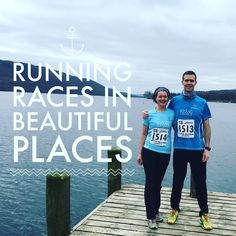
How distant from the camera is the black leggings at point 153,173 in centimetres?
692

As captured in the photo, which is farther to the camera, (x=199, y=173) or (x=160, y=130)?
(x=199, y=173)

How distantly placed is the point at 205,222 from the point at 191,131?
174cm

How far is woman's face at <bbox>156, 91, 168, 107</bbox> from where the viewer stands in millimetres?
6785

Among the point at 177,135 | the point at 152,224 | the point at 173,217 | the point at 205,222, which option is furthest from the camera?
the point at 173,217

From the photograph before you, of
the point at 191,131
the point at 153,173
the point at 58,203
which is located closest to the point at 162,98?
the point at 191,131

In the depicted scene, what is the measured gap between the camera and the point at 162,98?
267 inches

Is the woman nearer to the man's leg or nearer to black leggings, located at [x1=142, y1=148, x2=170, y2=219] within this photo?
black leggings, located at [x1=142, y1=148, x2=170, y2=219]

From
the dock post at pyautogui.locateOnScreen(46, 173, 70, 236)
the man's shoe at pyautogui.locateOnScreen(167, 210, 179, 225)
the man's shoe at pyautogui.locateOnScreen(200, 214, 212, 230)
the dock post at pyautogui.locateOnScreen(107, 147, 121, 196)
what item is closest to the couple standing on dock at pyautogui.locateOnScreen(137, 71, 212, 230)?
the man's shoe at pyautogui.locateOnScreen(167, 210, 179, 225)

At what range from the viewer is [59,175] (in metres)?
6.91

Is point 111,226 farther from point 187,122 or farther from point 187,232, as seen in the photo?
point 187,122

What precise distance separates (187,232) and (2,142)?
99.7ft

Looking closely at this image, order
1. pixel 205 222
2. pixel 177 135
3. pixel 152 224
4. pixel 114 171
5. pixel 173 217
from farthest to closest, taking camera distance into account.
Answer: pixel 114 171, pixel 173 217, pixel 205 222, pixel 152 224, pixel 177 135

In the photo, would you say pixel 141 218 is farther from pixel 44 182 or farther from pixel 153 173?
pixel 44 182

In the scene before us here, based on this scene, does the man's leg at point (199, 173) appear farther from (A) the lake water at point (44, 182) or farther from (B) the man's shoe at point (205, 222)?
(A) the lake water at point (44, 182)
